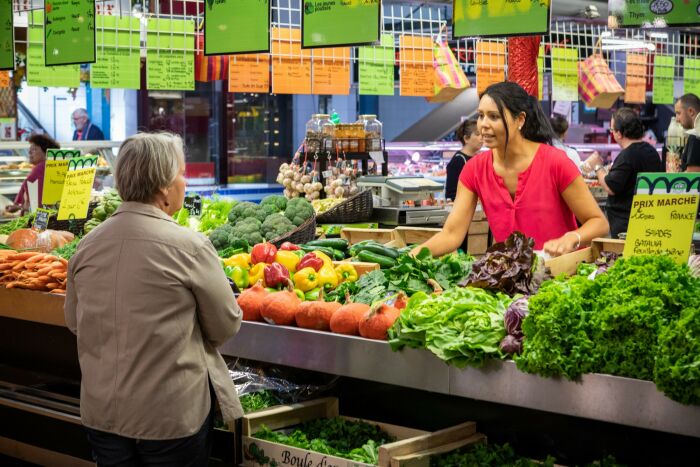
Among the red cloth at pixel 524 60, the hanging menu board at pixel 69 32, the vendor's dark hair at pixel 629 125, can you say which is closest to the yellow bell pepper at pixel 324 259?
the red cloth at pixel 524 60

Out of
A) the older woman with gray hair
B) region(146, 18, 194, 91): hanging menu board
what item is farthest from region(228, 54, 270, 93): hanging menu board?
the older woman with gray hair

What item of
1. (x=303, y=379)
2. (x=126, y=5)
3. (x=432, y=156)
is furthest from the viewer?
(x=432, y=156)

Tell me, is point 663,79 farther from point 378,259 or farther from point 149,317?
point 149,317

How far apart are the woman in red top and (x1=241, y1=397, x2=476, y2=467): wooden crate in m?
1.22

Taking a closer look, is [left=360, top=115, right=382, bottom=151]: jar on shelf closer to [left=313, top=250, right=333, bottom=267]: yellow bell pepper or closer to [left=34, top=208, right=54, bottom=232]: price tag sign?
[left=34, top=208, right=54, bottom=232]: price tag sign

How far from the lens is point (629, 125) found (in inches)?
305

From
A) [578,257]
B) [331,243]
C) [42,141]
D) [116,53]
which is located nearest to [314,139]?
[116,53]

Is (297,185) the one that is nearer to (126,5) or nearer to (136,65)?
(136,65)

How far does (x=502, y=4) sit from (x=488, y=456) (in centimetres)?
302

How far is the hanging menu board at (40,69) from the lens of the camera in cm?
750

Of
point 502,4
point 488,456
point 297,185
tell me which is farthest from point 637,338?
point 297,185

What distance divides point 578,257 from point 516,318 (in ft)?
3.70

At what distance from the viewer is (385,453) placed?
125 inches

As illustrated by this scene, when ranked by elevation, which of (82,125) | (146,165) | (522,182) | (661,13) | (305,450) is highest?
(661,13)
